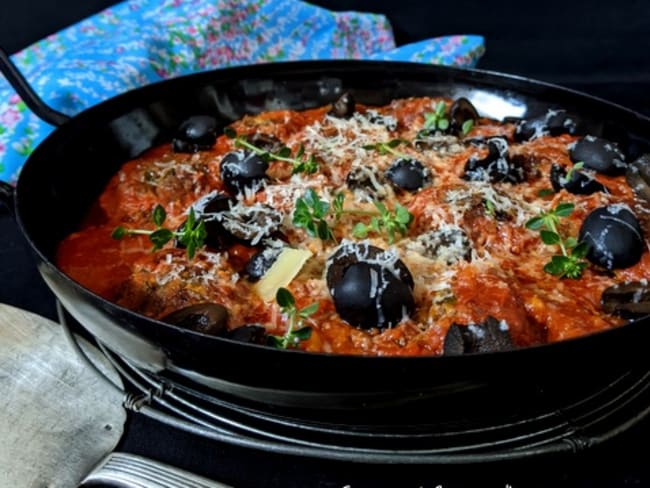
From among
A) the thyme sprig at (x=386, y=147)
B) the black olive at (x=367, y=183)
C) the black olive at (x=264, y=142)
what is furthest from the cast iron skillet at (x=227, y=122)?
the black olive at (x=367, y=183)

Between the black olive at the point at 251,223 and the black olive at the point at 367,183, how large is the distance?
358 mm

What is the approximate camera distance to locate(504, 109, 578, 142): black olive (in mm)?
2812

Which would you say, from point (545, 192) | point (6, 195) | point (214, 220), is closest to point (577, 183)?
point (545, 192)

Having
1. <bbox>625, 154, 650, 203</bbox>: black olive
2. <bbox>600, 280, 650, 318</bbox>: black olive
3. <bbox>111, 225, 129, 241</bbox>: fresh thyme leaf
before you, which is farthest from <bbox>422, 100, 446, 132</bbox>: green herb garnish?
<bbox>111, 225, 129, 241</bbox>: fresh thyme leaf

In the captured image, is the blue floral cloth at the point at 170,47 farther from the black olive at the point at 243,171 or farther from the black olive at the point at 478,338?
the black olive at the point at 478,338

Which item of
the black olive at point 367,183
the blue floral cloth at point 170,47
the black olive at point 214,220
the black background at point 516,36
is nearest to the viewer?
the black olive at point 214,220

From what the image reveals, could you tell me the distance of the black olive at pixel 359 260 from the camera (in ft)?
5.94

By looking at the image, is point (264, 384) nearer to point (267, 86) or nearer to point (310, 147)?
point (310, 147)

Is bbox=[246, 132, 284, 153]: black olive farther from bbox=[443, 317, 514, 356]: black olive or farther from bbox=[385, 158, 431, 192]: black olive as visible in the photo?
bbox=[443, 317, 514, 356]: black olive

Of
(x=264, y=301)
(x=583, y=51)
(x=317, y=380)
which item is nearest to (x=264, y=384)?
(x=317, y=380)

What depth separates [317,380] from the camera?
4.58 feet

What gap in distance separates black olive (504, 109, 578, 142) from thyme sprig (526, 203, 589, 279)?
73 cm

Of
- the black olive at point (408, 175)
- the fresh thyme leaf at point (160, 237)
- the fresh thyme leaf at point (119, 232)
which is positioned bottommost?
the black olive at point (408, 175)

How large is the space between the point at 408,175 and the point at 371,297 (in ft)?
2.68
